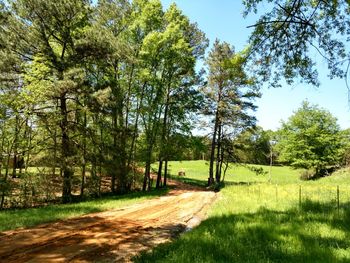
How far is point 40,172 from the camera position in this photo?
18.2m

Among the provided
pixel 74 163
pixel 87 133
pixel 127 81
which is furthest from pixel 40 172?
pixel 127 81

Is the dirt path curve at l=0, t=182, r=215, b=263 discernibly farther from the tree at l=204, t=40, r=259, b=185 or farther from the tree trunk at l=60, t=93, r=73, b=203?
the tree at l=204, t=40, r=259, b=185

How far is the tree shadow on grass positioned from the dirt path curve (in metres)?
1.17

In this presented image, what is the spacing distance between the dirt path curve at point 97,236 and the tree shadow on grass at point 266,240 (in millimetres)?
1168

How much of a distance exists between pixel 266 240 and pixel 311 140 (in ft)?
145

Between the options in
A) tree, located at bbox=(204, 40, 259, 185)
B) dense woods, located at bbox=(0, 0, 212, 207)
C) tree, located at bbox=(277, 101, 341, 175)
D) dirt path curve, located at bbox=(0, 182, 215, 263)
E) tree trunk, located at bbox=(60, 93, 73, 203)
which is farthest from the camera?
tree, located at bbox=(277, 101, 341, 175)

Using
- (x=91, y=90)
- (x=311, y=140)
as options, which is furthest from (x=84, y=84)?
(x=311, y=140)

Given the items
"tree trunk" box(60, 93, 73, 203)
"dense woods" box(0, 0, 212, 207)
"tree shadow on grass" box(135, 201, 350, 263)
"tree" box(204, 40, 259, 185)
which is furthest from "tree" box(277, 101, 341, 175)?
"tree shadow on grass" box(135, 201, 350, 263)

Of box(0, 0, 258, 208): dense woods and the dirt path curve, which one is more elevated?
box(0, 0, 258, 208): dense woods

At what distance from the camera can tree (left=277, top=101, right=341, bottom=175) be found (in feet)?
151

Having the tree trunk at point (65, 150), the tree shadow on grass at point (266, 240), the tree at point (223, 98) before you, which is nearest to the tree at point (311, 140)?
the tree at point (223, 98)

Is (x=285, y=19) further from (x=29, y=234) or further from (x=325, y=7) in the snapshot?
(x=29, y=234)

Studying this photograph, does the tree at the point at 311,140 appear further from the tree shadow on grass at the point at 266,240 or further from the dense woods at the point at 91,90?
the tree shadow on grass at the point at 266,240

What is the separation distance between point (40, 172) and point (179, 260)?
1453 centimetres
